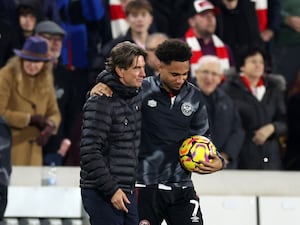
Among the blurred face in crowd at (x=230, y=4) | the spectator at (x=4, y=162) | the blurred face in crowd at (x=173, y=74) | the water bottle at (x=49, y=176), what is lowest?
the water bottle at (x=49, y=176)

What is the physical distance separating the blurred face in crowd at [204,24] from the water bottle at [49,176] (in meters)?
2.26

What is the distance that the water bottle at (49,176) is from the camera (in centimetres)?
1104

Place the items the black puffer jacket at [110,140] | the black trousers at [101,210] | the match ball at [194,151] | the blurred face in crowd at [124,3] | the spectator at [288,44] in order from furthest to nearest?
1. the spectator at [288,44]
2. the blurred face in crowd at [124,3]
3. the match ball at [194,151]
4. the black trousers at [101,210]
5. the black puffer jacket at [110,140]

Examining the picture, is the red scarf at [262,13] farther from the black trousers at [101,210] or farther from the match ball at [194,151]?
the black trousers at [101,210]

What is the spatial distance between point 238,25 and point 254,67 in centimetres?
62

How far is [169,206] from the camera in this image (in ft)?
27.2

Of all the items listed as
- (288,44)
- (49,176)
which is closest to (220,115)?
(288,44)

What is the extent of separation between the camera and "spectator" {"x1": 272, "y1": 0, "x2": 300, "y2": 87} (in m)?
12.3

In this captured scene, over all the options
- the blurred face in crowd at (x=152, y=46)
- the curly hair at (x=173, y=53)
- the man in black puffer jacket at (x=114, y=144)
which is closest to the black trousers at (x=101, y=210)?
the man in black puffer jacket at (x=114, y=144)

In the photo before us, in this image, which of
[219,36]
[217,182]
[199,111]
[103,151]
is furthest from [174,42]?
[219,36]

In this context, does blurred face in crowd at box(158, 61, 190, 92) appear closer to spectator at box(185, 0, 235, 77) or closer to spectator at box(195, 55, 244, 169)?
spectator at box(195, 55, 244, 169)

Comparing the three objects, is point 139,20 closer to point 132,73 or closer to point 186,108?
point 186,108

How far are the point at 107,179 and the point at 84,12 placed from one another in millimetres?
4798

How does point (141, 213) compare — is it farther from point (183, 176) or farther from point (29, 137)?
point (29, 137)
